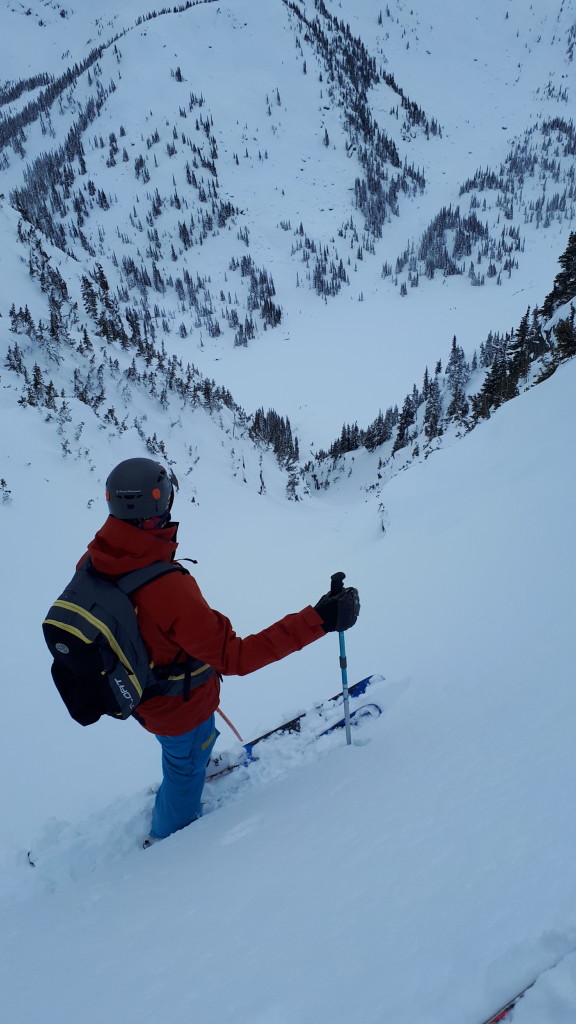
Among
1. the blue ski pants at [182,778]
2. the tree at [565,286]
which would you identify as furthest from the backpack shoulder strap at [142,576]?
the tree at [565,286]

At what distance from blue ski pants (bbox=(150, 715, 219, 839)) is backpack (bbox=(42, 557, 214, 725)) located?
2.23 feet

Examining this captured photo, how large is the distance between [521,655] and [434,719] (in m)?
0.79

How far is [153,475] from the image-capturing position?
7.81 feet

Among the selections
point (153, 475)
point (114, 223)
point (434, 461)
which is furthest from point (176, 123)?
point (153, 475)

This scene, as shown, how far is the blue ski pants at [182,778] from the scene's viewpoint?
2896mm

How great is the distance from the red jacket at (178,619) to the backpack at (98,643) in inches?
2.2

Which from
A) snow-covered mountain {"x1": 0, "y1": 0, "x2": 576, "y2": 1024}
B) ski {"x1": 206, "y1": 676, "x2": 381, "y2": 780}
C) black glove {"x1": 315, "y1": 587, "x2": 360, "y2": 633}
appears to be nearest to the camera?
snow-covered mountain {"x1": 0, "y1": 0, "x2": 576, "y2": 1024}

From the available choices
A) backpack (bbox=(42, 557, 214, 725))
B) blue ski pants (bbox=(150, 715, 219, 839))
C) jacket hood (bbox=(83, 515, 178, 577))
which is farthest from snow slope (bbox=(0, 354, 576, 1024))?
jacket hood (bbox=(83, 515, 178, 577))

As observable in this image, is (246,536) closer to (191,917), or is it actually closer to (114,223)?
(191,917)

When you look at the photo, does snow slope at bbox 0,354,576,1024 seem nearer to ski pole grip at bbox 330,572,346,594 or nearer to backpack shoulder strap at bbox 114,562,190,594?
ski pole grip at bbox 330,572,346,594

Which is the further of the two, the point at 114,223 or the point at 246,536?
the point at 114,223

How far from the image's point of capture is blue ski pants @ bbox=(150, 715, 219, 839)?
9.50ft

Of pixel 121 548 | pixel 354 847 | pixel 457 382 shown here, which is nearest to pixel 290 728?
pixel 354 847

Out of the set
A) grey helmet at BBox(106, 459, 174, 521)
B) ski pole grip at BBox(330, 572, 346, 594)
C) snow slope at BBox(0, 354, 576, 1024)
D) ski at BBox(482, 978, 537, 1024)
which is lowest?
ski at BBox(482, 978, 537, 1024)
